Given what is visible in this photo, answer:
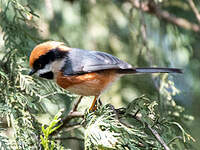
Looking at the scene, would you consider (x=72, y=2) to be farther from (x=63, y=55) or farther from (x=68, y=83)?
(x=68, y=83)

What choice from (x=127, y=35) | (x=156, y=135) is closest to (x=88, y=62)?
(x=156, y=135)

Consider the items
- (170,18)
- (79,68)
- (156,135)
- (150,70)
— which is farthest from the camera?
(170,18)

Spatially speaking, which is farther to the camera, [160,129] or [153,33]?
[153,33]

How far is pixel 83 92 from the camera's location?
9.25 feet

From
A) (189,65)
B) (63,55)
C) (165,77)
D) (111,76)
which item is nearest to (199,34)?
(189,65)

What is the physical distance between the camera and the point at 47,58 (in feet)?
9.36

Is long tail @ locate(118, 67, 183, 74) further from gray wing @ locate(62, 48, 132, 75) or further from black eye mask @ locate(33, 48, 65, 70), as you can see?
black eye mask @ locate(33, 48, 65, 70)

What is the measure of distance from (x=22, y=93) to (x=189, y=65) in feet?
9.21

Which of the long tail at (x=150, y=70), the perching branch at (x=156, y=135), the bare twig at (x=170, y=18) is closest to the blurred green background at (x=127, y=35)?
the bare twig at (x=170, y=18)

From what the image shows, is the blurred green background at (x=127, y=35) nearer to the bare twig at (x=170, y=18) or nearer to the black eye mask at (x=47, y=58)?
the bare twig at (x=170, y=18)

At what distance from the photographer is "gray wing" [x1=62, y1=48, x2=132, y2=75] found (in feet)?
9.47

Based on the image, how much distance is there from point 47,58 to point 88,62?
16.3 inches

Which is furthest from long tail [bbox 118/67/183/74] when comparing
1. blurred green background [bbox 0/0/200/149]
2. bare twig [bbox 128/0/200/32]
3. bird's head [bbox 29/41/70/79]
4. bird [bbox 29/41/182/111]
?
bare twig [bbox 128/0/200/32]

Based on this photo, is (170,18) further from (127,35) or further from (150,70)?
(150,70)
